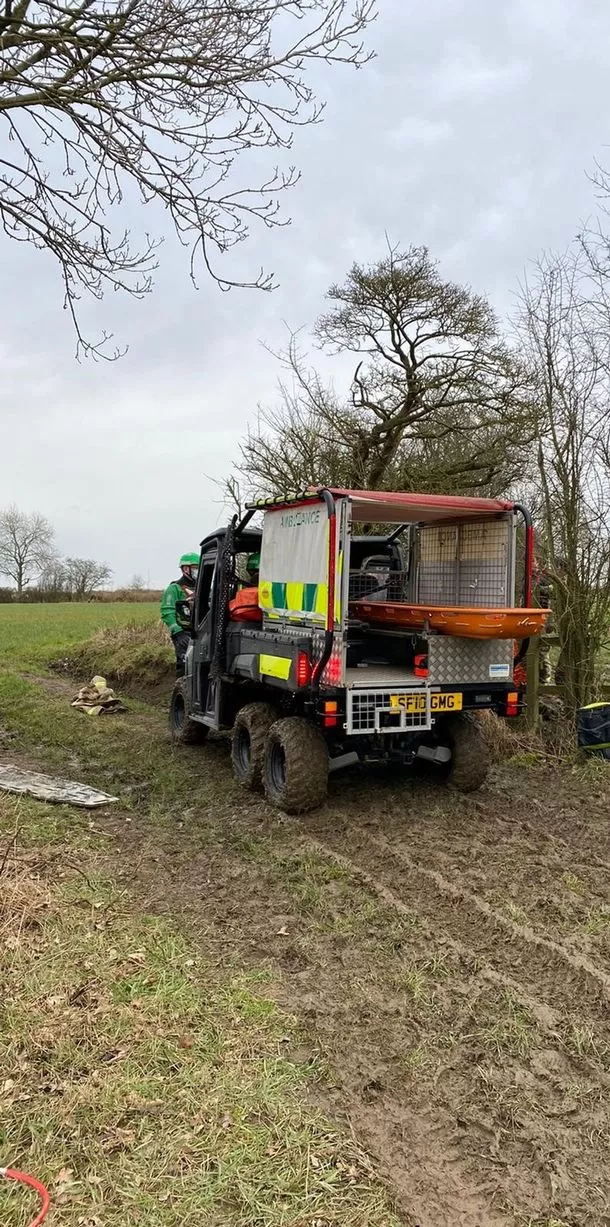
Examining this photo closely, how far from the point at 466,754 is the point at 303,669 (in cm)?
169

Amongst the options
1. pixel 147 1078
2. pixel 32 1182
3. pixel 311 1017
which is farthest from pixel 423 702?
pixel 32 1182

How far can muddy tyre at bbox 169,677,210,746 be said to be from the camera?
9.11 meters

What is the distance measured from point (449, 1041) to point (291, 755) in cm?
308

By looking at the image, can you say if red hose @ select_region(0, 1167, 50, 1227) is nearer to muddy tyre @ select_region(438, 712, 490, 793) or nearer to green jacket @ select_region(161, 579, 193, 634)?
muddy tyre @ select_region(438, 712, 490, 793)

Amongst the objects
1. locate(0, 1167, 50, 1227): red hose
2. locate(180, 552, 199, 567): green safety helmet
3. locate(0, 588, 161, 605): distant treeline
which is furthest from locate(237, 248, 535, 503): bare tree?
locate(0, 588, 161, 605): distant treeline

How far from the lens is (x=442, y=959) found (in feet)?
13.3

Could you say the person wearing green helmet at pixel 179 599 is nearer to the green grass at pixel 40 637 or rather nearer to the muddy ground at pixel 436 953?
the muddy ground at pixel 436 953

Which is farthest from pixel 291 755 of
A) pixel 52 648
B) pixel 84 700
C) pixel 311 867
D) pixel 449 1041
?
pixel 52 648

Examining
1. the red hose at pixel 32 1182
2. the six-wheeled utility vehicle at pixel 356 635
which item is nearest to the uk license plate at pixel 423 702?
the six-wheeled utility vehicle at pixel 356 635

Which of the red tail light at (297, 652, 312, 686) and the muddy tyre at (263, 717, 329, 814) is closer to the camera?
the red tail light at (297, 652, 312, 686)

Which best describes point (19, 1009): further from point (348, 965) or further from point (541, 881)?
point (541, 881)

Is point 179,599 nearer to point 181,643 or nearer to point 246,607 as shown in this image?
point 181,643

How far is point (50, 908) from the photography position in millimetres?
4414

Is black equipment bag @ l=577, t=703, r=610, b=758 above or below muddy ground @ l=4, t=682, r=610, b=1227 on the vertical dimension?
above
